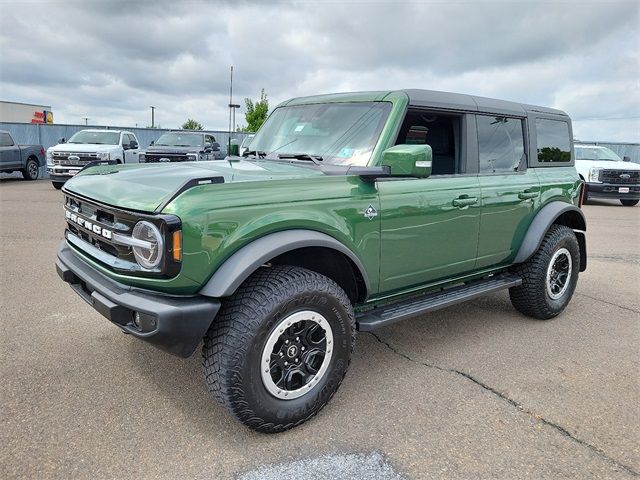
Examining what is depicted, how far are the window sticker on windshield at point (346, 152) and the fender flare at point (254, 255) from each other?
760 millimetres

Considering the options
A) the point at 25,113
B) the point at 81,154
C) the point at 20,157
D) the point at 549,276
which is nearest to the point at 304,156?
the point at 549,276

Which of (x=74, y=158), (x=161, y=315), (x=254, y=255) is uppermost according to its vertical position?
(x=74, y=158)

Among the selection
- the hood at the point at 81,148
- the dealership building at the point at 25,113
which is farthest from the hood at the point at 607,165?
the dealership building at the point at 25,113

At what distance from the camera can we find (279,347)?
2705 mm

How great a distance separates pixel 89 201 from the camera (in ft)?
9.44

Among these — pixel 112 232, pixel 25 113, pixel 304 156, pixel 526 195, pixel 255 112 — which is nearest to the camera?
pixel 112 232

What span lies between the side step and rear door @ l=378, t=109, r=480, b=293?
13 centimetres

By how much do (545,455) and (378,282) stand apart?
4.32ft

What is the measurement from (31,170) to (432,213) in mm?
17956

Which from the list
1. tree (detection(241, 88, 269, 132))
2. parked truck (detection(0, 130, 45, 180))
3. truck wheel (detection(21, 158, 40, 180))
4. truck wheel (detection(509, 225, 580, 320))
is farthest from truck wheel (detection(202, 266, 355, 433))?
tree (detection(241, 88, 269, 132))

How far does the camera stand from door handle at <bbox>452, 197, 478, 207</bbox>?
360 centimetres

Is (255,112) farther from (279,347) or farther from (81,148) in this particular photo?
(279,347)

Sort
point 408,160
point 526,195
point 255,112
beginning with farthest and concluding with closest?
point 255,112 < point 526,195 < point 408,160

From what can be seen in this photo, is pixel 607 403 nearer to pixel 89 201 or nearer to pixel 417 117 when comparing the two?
pixel 417 117
